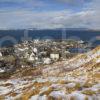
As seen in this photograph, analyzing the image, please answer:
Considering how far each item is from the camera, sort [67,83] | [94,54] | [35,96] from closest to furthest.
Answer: [35,96], [67,83], [94,54]

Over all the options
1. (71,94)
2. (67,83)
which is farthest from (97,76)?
(71,94)

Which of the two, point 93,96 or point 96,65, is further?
point 96,65

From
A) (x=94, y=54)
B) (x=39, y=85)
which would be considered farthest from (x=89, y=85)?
(x=94, y=54)

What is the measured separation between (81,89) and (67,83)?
5.74 ft

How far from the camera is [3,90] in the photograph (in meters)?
24.6

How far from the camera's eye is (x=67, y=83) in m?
21.0

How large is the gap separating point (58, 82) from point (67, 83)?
29.5 inches

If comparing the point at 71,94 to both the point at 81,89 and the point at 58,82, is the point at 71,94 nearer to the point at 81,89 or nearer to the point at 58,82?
the point at 81,89

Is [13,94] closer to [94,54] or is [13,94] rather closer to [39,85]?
[39,85]

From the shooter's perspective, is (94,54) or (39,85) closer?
(39,85)

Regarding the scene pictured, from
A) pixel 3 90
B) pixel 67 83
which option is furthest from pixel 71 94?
pixel 3 90

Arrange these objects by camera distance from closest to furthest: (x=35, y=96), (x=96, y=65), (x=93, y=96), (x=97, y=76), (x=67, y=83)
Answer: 1. (x=93, y=96)
2. (x=35, y=96)
3. (x=67, y=83)
4. (x=97, y=76)
5. (x=96, y=65)

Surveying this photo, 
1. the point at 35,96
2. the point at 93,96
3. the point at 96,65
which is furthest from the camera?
the point at 96,65

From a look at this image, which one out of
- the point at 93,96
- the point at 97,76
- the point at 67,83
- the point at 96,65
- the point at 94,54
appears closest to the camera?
the point at 93,96
